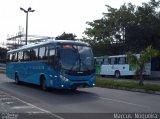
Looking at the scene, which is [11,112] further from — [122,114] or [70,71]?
[70,71]

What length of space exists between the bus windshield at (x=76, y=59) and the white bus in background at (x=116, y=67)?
21.6m

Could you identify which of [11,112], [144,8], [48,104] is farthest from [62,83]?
[144,8]

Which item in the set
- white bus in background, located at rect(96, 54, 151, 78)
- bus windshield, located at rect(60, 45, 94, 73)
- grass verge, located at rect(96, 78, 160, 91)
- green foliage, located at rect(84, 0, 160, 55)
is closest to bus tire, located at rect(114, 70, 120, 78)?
white bus in background, located at rect(96, 54, 151, 78)

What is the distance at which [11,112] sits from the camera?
13.0 metres

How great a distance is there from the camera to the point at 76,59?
787 inches

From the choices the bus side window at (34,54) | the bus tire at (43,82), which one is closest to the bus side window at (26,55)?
the bus side window at (34,54)

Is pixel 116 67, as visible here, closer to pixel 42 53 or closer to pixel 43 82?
pixel 42 53

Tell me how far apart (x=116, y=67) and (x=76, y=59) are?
82.7 ft

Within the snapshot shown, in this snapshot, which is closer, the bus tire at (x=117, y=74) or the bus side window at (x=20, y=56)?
the bus side window at (x=20, y=56)

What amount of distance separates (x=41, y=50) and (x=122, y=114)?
11267mm

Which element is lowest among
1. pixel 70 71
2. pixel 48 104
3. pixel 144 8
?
pixel 48 104

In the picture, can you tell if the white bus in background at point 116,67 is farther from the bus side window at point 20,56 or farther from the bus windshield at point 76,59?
the bus windshield at point 76,59

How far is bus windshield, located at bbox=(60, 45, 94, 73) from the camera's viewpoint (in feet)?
64.9

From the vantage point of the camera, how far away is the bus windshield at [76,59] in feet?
64.9
